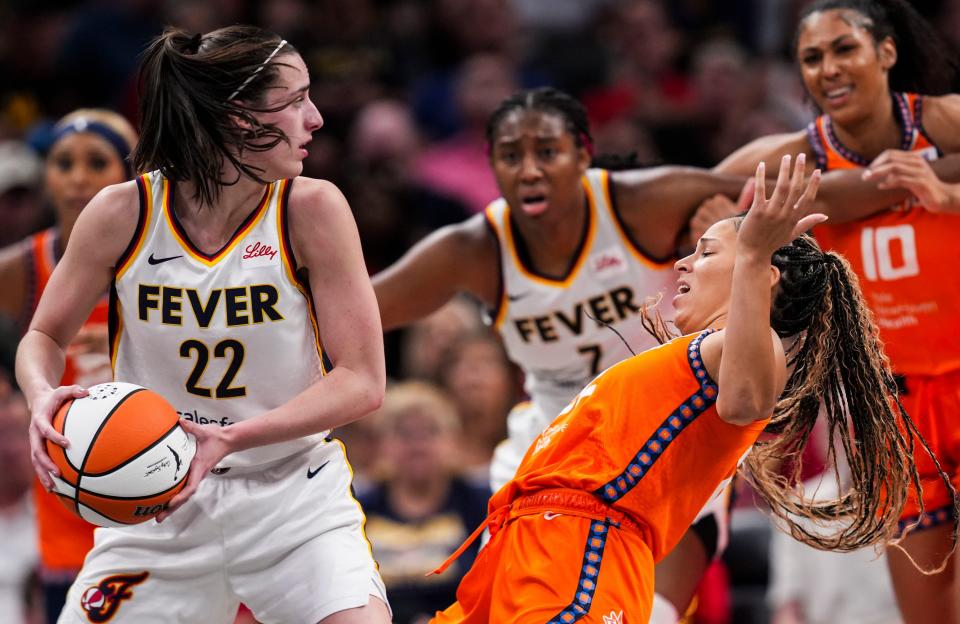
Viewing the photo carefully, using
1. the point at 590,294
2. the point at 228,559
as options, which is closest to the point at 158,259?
the point at 228,559

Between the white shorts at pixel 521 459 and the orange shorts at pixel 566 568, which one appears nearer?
the orange shorts at pixel 566 568

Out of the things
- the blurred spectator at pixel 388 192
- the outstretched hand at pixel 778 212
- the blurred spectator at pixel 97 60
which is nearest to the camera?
the outstretched hand at pixel 778 212

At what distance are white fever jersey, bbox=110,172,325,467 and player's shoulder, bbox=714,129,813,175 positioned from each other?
197 cm

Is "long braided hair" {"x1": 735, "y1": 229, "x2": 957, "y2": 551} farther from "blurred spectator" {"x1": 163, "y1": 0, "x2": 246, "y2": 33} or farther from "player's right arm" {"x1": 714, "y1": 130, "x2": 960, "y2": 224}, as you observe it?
"blurred spectator" {"x1": 163, "y1": 0, "x2": 246, "y2": 33}

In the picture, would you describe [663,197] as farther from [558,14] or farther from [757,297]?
[558,14]

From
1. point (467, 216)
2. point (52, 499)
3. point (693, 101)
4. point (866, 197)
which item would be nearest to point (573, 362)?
point (866, 197)

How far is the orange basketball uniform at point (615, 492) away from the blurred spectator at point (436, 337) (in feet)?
13.7

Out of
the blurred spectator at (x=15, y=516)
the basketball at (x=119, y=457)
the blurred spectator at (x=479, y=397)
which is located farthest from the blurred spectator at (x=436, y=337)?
the basketball at (x=119, y=457)

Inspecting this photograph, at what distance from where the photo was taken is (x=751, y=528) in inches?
285

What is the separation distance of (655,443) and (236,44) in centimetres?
155

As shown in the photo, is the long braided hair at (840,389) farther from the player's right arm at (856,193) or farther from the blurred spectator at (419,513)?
the blurred spectator at (419,513)

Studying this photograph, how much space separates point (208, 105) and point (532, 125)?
5.60ft

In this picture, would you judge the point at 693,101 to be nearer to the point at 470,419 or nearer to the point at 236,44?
the point at 470,419

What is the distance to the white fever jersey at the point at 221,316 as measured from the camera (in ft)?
12.8
